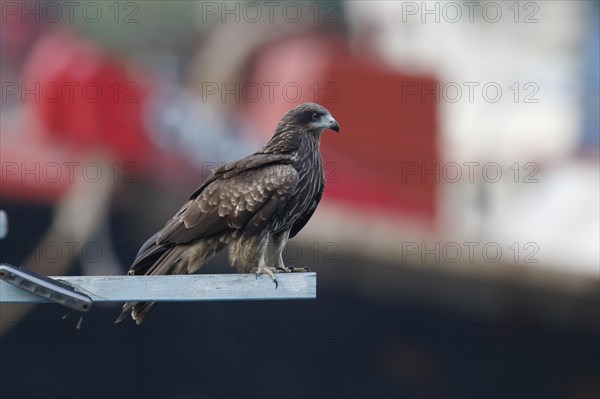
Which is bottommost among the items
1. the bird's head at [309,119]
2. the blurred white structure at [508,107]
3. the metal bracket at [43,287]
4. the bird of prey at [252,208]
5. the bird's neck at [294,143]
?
the metal bracket at [43,287]

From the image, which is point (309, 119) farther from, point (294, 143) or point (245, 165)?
point (245, 165)

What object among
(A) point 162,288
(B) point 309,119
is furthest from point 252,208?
(A) point 162,288

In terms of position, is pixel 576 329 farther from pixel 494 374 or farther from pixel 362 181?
pixel 362 181

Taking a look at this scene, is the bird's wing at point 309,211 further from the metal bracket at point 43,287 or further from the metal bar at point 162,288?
the metal bracket at point 43,287

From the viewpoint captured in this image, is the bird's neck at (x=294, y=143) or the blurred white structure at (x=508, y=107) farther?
the blurred white structure at (x=508, y=107)

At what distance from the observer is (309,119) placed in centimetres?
1036

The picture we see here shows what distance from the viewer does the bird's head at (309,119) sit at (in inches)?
407

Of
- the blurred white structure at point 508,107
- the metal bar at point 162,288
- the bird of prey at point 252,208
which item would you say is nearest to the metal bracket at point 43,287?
the metal bar at point 162,288

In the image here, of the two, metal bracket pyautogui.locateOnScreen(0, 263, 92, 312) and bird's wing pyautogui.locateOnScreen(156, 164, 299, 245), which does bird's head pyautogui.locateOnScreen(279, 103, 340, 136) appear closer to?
bird's wing pyautogui.locateOnScreen(156, 164, 299, 245)

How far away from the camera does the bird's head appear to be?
10.3 meters

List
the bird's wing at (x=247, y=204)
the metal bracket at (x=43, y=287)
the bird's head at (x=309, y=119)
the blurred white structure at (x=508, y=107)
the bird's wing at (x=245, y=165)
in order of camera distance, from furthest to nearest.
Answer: the blurred white structure at (x=508, y=107) → the bird's head at (x=309, y=119) → the bird's wing at (x=245, y=165) → the bird's wing at (x=247, y=204) → the metal bracket at (x=43, y=287)


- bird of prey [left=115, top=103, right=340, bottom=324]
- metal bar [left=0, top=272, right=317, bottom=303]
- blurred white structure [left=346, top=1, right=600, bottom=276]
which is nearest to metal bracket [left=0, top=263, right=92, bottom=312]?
metal bar [left=0, top=272, right=317, bottom=303]

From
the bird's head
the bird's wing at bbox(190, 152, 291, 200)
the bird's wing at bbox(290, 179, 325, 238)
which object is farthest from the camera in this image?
the bird's head

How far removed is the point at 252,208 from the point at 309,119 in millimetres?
899
